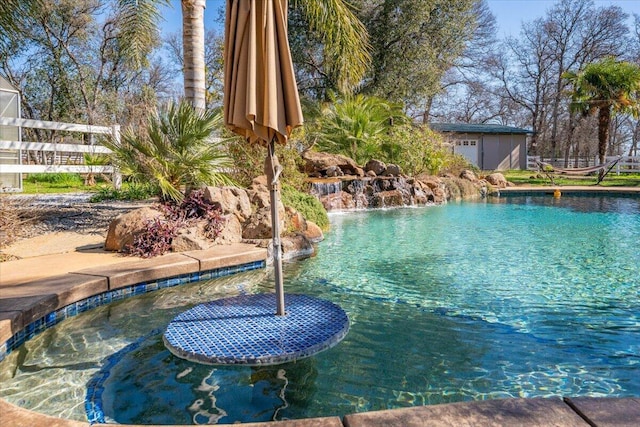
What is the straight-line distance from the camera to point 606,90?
73.0ft

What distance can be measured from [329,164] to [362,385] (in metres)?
11.8

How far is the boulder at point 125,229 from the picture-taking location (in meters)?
5.56

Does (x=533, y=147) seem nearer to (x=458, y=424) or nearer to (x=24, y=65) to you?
(x=24, y=65)

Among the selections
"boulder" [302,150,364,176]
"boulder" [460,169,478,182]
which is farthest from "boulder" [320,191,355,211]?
"boulder" [460,169,478,182]

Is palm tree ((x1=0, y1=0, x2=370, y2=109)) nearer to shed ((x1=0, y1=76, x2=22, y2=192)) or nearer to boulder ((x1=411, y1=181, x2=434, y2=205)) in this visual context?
shed ((x1=0, y1=76, x2=22, y2=192))

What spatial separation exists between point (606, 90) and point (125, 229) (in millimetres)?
23958

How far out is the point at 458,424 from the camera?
1.71 m

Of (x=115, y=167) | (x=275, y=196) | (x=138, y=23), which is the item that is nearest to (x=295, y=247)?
(x=115, y=167)

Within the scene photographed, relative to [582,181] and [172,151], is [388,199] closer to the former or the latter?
[172,151]

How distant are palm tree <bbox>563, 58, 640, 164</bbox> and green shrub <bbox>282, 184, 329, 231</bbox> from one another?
64.0 ft

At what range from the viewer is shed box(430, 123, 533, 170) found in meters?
28.5

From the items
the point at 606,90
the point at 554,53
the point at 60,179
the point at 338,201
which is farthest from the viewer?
the point at 554,53

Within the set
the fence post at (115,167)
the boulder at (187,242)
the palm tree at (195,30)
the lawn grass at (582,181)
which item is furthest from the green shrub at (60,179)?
the lawn grass at (582,181)

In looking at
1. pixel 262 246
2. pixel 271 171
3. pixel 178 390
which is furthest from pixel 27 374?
pixel 262 246
